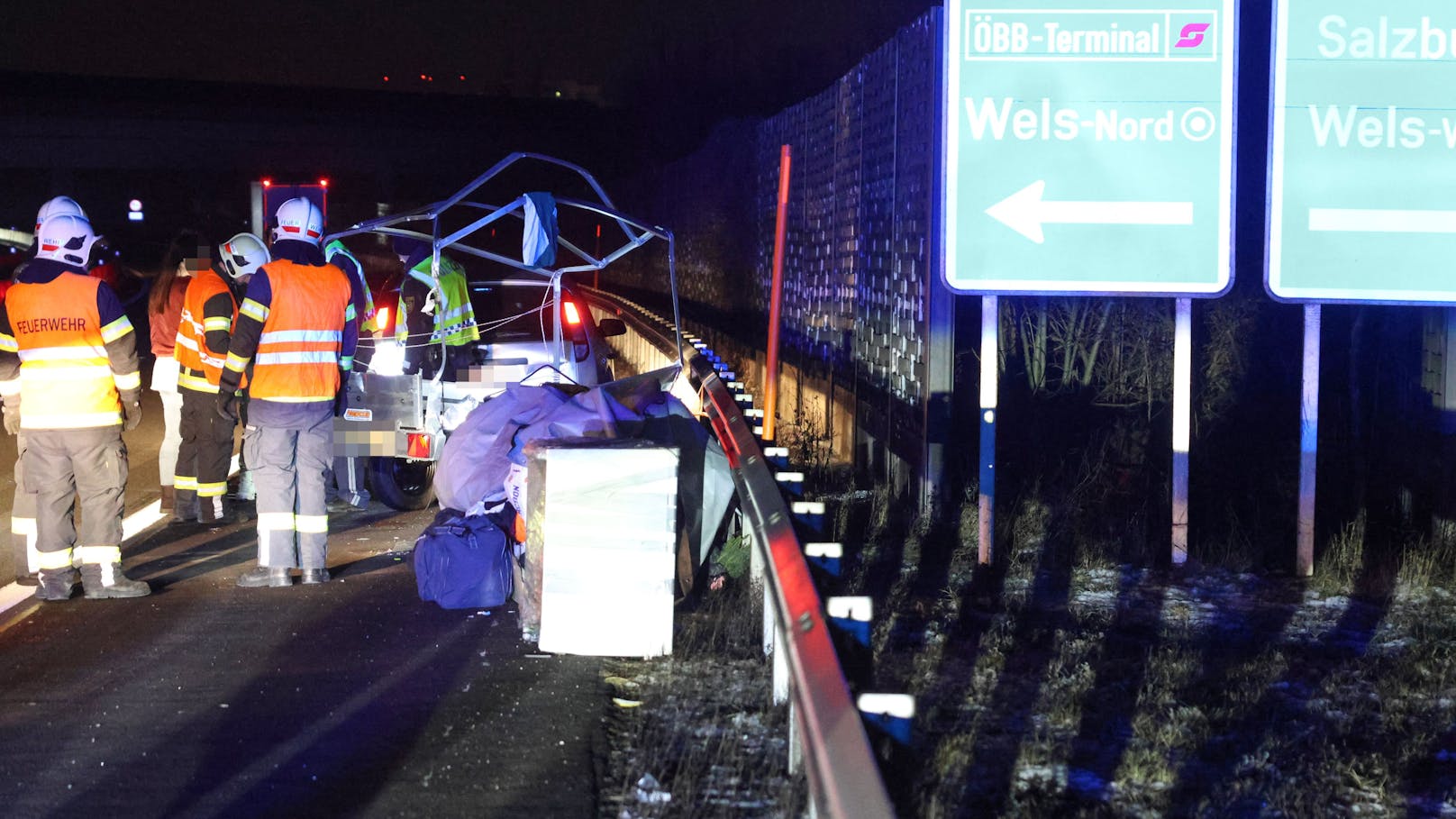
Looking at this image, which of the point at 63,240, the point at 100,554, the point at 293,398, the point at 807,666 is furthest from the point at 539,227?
the point at 807,666

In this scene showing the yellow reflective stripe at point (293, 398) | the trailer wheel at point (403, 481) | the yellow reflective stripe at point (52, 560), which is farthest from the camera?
the trailer wheel at point (403, 481)

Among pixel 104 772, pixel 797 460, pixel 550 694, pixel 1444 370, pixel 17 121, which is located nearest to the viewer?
pixel 104 772

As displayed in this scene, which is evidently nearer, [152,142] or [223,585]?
[223,585]

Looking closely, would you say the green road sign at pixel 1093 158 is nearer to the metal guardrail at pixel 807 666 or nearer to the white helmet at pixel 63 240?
the metal guardrail at pixel 807 666

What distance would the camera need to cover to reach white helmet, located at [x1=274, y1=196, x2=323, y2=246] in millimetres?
8680

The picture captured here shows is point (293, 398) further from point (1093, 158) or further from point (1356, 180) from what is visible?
point (1356, 180)

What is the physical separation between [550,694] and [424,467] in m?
5.00

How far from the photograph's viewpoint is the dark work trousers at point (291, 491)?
28.4 feet

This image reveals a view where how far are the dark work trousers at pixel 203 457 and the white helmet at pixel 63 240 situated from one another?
2114 millimetres

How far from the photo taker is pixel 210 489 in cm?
1060

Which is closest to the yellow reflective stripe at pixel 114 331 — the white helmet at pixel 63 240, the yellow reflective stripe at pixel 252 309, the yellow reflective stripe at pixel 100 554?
the white helmet at pixel 63 240

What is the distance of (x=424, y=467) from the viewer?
36.8 ft

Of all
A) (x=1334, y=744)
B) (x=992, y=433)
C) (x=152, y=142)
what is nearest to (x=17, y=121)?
(x=152, y=142)

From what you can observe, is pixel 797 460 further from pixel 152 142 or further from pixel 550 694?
pixel 152 142
